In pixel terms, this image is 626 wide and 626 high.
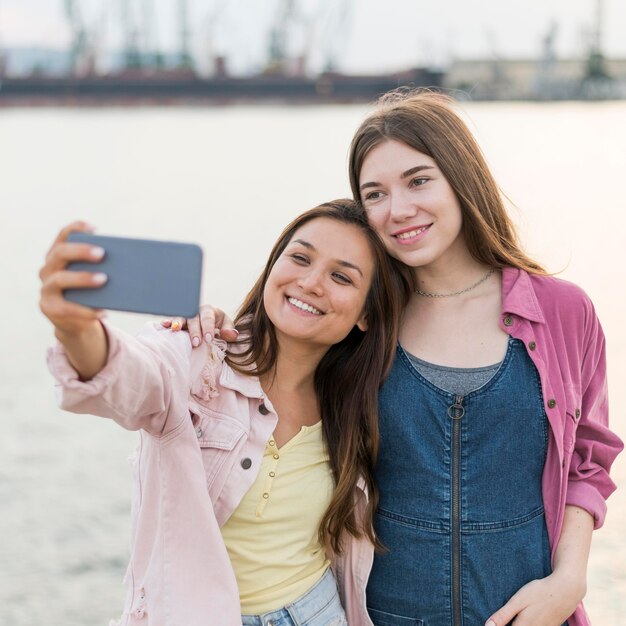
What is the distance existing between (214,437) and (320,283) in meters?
0.26

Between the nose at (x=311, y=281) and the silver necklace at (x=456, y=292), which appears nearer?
the nose at (x=311, y=281)

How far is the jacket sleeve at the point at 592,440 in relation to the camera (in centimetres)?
132

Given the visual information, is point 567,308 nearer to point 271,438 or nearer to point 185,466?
point 271,438

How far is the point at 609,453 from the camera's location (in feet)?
4.43

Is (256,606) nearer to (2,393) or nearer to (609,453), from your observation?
(609,453)

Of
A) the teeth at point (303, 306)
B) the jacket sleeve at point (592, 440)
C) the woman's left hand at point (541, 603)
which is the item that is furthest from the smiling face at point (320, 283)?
the woman's left hand at point (541, 603)

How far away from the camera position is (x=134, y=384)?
92cm

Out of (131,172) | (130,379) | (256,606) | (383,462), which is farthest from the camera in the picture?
(131,172)

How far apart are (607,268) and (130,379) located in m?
8.86

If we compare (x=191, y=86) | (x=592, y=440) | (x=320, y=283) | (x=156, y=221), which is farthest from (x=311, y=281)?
(x=191, y=86)

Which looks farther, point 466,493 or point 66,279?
point 466,493

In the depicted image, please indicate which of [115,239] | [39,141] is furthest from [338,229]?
[39,141]

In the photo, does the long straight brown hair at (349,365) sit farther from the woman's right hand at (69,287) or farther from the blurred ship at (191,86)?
the blurred ship at (191,86)

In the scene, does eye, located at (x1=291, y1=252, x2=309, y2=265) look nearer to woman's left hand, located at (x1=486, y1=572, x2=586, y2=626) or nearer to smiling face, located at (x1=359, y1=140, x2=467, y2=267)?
smiling face, located at (x1=359, y1=140, x2=467, y2=267)
